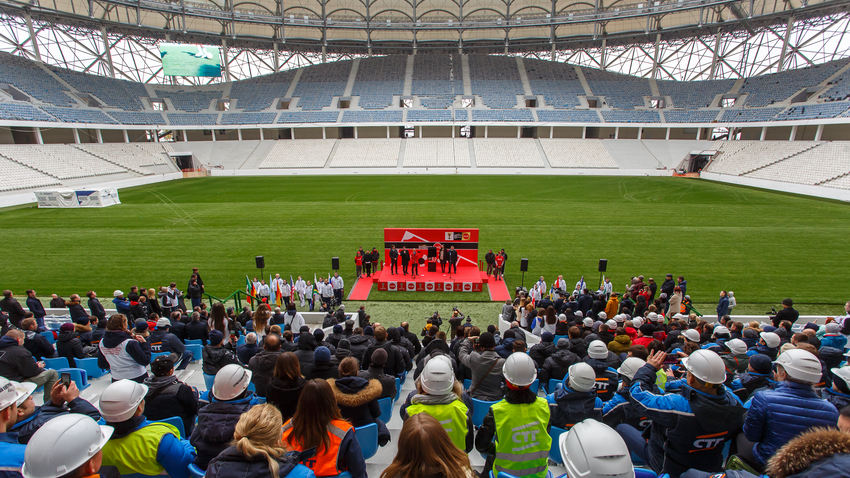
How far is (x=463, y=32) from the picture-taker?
6556cm

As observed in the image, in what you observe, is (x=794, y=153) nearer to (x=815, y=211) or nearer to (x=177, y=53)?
(x=815, y=211)

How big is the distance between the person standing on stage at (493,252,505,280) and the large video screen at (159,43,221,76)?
179 ft

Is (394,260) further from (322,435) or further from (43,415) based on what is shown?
(322,435)

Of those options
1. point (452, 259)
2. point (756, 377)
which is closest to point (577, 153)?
point (452, 259)

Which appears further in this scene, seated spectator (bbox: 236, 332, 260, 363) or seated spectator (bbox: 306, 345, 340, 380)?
seated spectator (bbox: 236, 332, 260, 363)

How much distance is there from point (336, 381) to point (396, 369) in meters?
2.11

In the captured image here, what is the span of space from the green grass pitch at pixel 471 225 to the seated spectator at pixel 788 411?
10.7 m

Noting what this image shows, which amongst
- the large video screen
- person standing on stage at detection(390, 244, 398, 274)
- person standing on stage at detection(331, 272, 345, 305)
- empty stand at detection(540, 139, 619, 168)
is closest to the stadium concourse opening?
person standing on stage at detection(390, 244, 398, 274)

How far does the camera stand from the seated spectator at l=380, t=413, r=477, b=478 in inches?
84.4

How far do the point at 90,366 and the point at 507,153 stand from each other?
163 ft

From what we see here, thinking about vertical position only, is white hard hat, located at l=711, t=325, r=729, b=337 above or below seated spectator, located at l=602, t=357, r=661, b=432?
below

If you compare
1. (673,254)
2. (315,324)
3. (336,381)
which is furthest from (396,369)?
(673,254)

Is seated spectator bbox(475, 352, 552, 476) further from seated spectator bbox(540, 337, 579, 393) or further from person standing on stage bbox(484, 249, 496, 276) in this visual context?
person standing on stage bbox(484, 249, 496, 276)

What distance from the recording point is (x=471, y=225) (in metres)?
22.6
